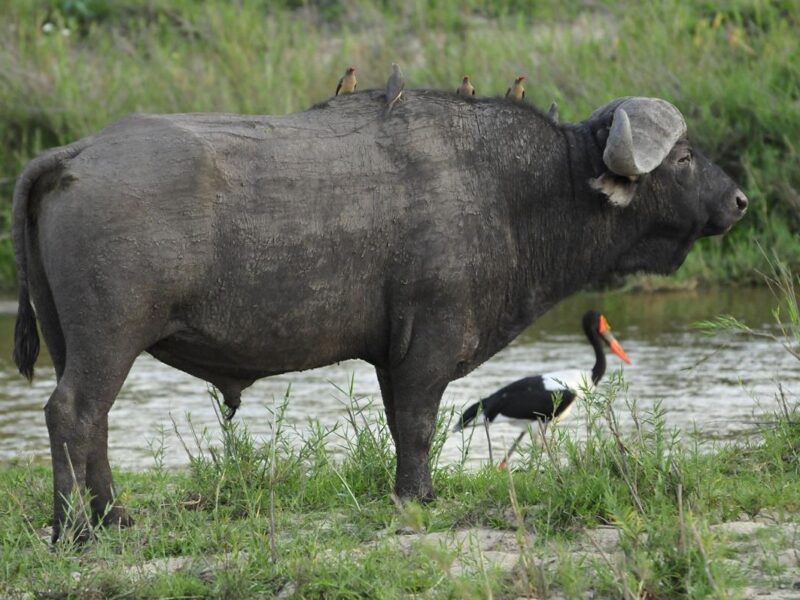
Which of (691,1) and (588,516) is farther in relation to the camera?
(691,1)

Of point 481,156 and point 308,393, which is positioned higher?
point 481,156

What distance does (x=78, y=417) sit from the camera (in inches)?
223

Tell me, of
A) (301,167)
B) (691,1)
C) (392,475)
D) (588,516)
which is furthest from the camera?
(691,1)

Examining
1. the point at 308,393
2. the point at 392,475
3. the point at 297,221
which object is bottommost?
the point at 308,393

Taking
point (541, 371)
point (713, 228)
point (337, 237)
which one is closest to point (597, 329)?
point (541, 371)

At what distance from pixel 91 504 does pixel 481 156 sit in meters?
2.22

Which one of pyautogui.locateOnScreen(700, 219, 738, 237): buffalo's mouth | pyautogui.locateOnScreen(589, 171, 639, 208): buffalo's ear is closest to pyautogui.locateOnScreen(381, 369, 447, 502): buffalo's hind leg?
pyautogui.locateOnScreen(589, 171, 639, 208): buffalo's ear

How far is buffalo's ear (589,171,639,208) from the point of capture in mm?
6418

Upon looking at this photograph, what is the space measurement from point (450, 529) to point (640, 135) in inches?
76.9

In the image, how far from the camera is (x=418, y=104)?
640cm

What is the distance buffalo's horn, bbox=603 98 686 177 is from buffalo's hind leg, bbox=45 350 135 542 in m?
2.24

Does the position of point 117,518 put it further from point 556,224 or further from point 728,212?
point 728,212

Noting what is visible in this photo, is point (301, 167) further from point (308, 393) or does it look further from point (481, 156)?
point (308, 393)

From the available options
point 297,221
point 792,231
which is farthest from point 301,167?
point 792,231
